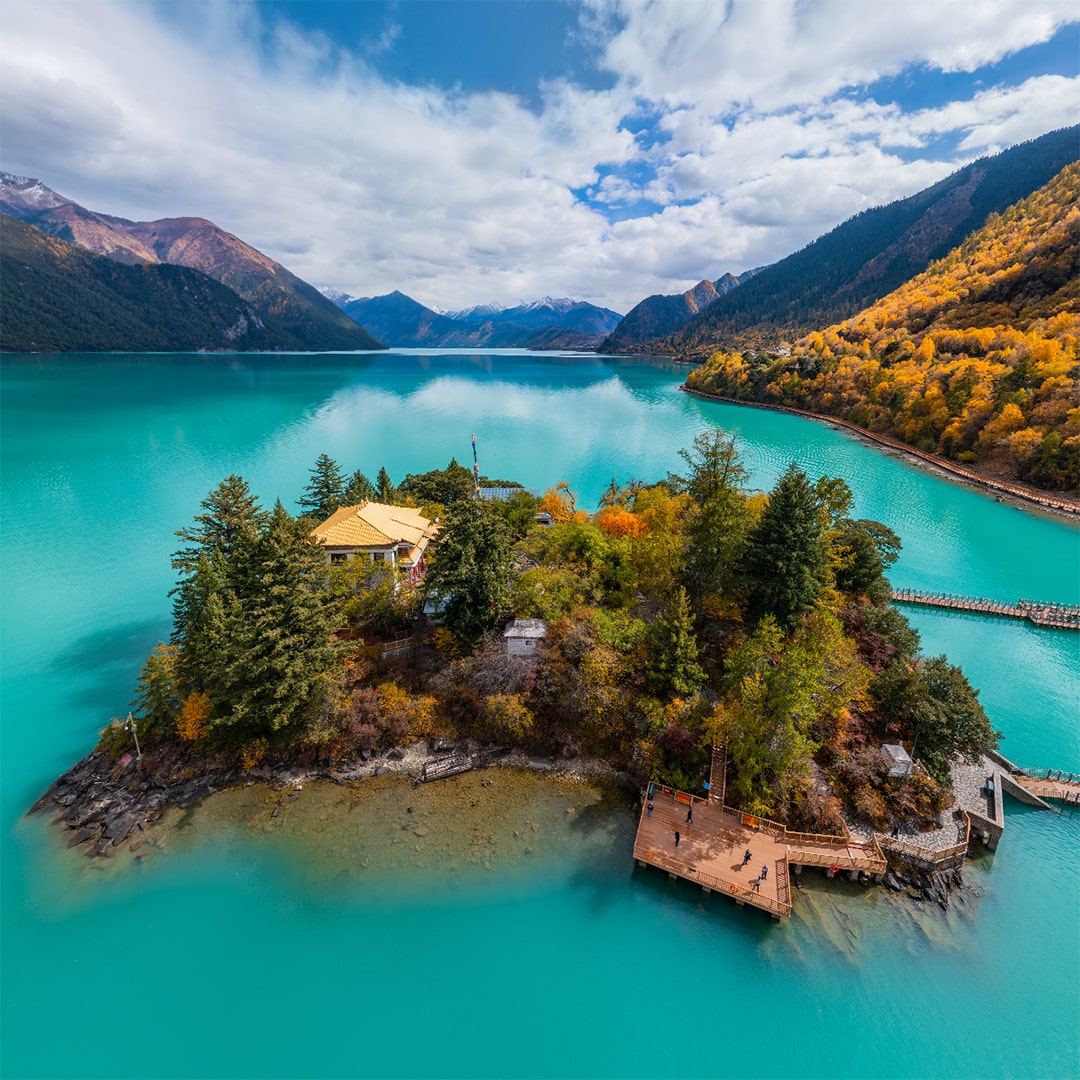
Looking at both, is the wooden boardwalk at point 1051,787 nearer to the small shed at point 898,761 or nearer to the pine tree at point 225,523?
the small shed at point 898,761

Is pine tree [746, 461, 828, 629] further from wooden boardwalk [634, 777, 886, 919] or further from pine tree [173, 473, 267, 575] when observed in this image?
pine tree [173, 473, 267, 575]

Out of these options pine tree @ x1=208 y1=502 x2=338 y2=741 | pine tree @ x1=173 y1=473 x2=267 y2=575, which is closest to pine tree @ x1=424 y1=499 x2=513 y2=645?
pine tree @ x1=208 y1=502 x2=338 y2=741

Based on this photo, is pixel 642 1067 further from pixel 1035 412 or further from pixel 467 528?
pixel 1035 412

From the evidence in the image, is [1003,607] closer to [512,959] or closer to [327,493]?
[512,959]

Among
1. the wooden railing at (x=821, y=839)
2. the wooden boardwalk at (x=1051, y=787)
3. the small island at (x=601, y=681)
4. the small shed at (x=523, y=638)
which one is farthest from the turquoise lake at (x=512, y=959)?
the small shed at (x=523, y=638)

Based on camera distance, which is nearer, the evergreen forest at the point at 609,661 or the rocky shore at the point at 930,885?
the rocky shore at the point at 930,885

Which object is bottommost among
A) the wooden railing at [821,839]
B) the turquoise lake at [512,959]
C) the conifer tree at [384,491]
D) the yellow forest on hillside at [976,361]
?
the turquoise lake at [512,959]
